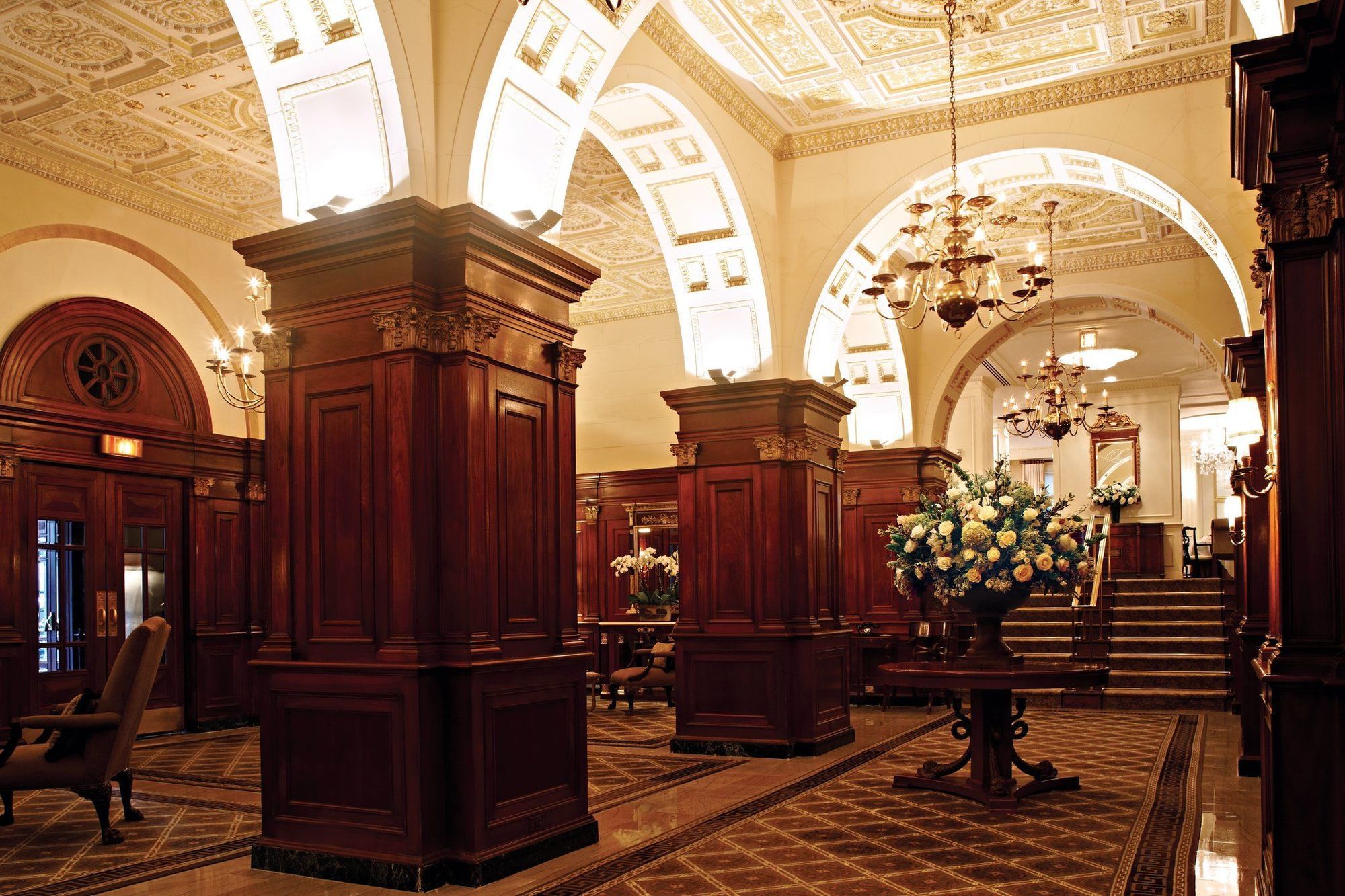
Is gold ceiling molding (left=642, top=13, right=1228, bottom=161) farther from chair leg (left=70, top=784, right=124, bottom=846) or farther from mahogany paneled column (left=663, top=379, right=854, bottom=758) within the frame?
chair leg (left=70, top=784, right=124, bottom=846)

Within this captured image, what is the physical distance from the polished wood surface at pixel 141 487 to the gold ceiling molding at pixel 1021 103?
20.0 feet

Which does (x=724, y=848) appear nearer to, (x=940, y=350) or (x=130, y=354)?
(x=130, y=354)

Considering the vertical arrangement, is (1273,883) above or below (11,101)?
below

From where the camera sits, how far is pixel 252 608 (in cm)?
1162

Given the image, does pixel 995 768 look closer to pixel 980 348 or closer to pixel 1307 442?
pixel 1307 442

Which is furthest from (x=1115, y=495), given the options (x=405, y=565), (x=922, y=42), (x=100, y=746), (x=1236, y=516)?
(x=100, y=746)

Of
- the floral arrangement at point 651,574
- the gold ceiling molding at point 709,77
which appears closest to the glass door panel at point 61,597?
the floral arrangement at point 651,574

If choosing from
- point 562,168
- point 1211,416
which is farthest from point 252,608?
point 1211,416

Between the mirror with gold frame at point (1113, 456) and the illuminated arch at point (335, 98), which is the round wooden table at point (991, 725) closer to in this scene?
the illuminated arch at point (335, 98)

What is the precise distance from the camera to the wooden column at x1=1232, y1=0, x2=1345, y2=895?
373 centimetres

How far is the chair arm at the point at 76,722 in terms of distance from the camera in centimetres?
614

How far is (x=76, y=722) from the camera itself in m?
6.16

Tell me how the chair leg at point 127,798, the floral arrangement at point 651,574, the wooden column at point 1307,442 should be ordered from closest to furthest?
the wooden column at point 1307,442, the chair leg at point 127,798, the floral arrangement at point 651,574

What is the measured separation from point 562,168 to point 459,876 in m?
3.87
